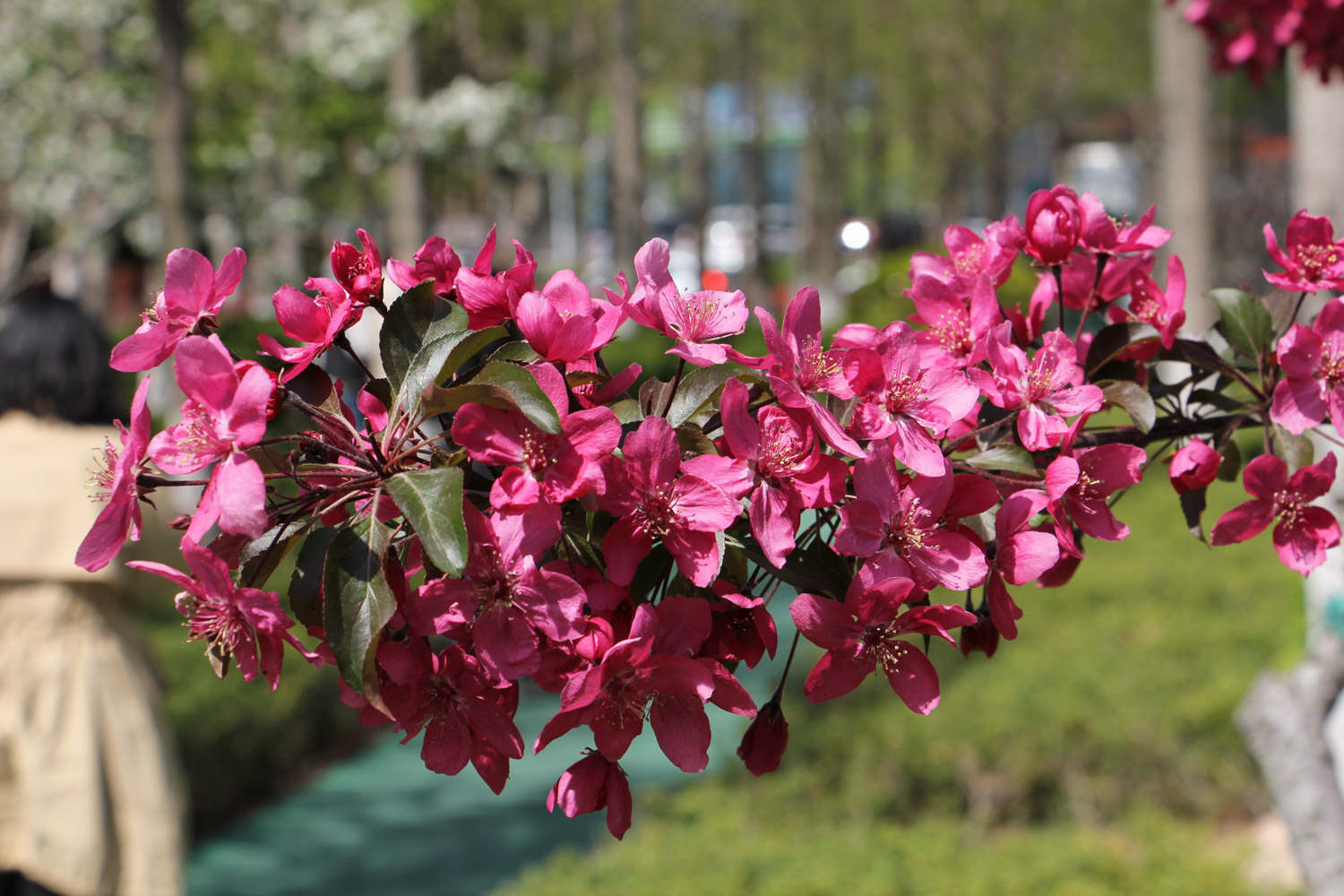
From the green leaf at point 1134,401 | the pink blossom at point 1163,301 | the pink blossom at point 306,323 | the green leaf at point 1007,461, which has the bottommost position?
the green leaf at point 1007,461

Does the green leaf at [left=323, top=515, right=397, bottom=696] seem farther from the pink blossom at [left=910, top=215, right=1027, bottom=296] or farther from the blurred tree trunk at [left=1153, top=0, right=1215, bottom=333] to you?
the blurred tree trunk at [left=1153, top=0, right=1215, bottom=333]

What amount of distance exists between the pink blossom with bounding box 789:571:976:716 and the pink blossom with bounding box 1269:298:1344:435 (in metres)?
0.39

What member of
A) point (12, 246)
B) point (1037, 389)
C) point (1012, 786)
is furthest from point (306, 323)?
point (12, 246)

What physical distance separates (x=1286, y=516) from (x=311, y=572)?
846mm

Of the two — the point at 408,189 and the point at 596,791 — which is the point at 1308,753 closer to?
the point at 596,791

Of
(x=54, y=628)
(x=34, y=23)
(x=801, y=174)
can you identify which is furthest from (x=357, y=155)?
(x=54, y=628)

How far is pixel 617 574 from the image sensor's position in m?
0.93

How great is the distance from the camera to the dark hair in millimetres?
3320

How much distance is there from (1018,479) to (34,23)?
12280 millimetres

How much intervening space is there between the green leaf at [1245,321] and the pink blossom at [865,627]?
434mm

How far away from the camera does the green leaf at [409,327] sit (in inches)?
39.9

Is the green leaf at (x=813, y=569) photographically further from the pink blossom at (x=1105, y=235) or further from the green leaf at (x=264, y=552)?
the pink blossom at (x=1105, y=235)

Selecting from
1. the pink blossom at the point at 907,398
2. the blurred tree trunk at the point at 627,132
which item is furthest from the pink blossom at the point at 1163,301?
the blurred tree trunk at the point at 627,132

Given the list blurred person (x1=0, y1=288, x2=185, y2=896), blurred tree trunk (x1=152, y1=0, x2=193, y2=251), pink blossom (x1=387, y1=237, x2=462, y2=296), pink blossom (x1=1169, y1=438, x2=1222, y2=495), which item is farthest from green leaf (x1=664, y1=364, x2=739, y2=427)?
blurred tree trunk (x1=152, y1=0, x2=193, y2=251)
